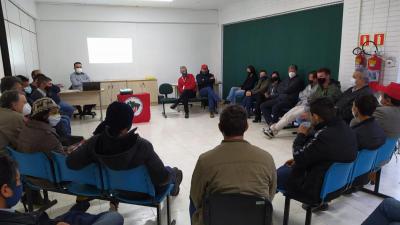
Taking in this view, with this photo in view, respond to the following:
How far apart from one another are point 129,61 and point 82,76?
1.62 metres

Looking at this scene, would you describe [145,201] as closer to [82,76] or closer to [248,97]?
[248,97]

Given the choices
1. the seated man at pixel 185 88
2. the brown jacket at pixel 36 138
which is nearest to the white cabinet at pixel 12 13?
the brown jacket at pixel 36 138

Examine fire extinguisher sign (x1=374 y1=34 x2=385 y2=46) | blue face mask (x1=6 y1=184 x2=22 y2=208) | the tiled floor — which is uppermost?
fire extinguisher sign (x1=374 y1=34 x2=385 y2=46)

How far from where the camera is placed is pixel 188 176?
12.4ft

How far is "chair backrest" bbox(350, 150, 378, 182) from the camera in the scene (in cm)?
252

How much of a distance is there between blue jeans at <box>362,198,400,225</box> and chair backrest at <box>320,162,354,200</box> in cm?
38

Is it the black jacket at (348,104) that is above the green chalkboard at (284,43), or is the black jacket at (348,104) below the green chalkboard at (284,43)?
below

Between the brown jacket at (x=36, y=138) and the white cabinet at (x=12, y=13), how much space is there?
3.47 metres

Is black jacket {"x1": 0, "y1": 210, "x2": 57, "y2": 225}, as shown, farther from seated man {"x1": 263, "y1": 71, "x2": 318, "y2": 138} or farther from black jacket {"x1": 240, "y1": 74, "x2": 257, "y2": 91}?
black jacket {"x1": 240, "y1": 74, "x2": 257, "y2": 91}

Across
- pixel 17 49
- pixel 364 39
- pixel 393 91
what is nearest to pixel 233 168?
pixel 393 91

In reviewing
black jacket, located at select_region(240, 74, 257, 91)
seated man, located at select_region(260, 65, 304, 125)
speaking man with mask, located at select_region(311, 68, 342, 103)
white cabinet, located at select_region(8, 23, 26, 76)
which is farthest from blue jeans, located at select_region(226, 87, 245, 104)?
white cabinet, located at select_region(8, 23, 26, 76)

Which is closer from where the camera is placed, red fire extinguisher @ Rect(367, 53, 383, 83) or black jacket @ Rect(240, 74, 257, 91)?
red fire extinguisher @ Rect(367, 53, 383, 83)

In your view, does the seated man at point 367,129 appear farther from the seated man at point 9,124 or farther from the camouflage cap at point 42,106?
the seated man at point 9,124

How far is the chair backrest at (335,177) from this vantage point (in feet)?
7.22
